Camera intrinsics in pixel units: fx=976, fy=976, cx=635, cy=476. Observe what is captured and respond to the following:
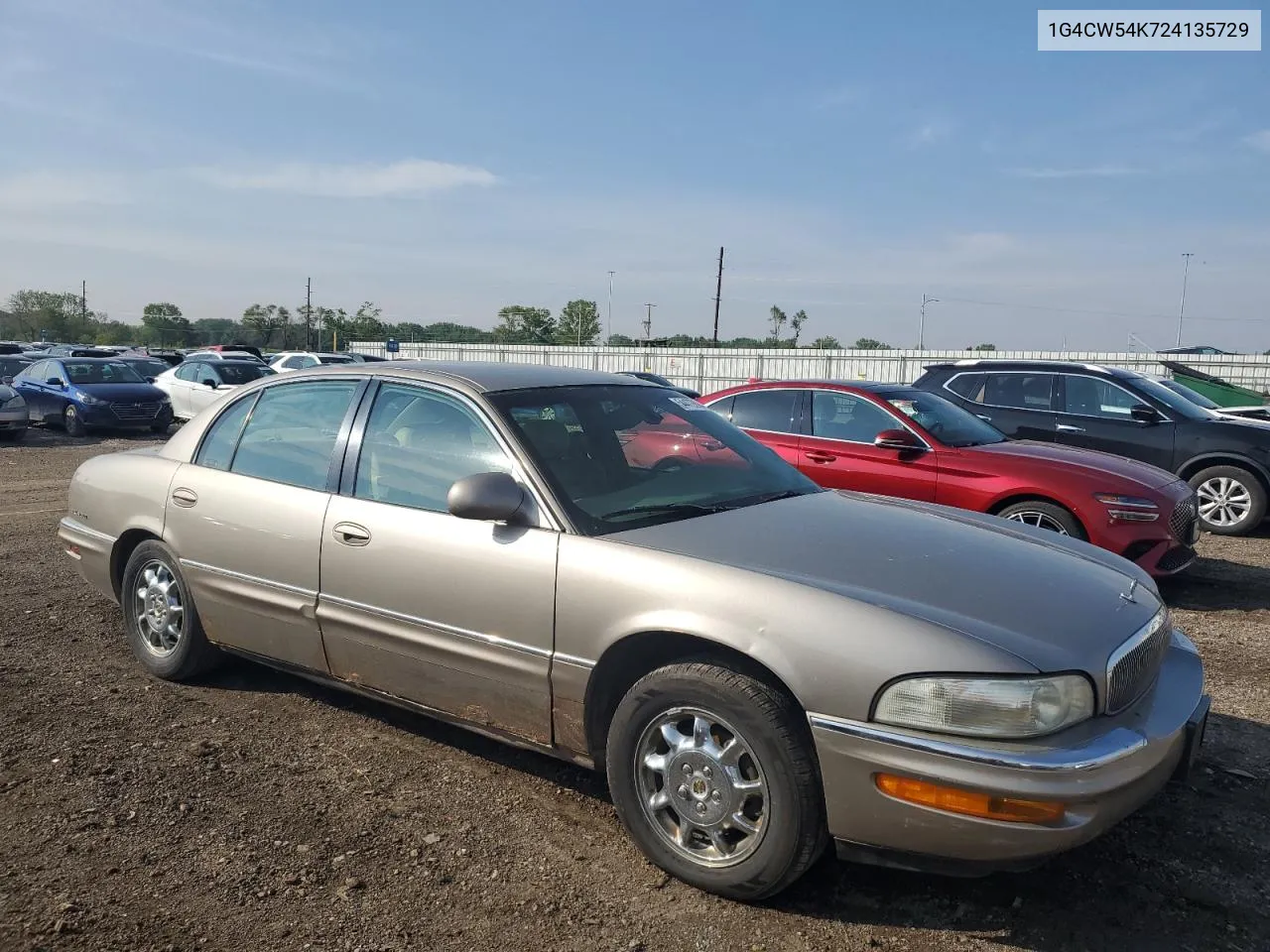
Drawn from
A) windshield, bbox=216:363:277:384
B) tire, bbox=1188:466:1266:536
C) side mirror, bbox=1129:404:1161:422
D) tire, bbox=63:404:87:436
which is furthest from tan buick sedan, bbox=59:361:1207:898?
windshield, bbox=216:363:277:384

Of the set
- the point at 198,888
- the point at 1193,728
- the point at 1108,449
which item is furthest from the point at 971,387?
the point at 198,888

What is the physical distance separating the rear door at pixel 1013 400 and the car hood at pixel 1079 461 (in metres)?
2.57

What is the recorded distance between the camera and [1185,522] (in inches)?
260

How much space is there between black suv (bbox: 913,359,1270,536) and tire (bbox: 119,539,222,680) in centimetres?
781

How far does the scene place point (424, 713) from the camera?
147 inches

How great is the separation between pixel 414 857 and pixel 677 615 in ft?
3.86

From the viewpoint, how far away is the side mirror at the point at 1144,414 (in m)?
9.68

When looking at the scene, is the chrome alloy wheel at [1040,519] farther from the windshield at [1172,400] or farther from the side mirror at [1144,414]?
the windshield at [1172,400]

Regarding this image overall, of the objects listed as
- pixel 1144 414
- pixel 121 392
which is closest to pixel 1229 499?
pixel 1144 414

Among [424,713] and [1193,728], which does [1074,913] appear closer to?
[1193,728]

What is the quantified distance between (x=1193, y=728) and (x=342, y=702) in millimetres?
3417

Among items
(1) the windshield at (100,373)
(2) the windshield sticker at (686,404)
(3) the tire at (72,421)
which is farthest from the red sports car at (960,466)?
(1) the windshield at (100,373)

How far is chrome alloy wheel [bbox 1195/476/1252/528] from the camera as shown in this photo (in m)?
9.45

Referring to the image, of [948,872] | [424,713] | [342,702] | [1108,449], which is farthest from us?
[1108,449]
